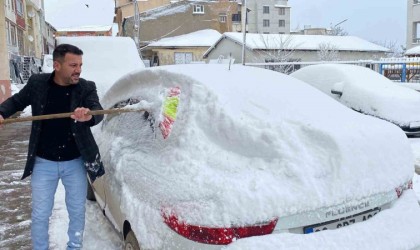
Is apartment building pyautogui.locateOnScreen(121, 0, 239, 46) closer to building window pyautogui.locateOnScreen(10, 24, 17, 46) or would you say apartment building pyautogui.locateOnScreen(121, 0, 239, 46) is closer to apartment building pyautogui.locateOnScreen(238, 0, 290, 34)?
building window pyautogui.locateOnScreen(10, 24, 17, 46)

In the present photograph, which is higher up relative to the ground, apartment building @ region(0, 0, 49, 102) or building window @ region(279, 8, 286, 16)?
building window @ region(279, 8, 286, 16)

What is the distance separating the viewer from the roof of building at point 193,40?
3731 cm

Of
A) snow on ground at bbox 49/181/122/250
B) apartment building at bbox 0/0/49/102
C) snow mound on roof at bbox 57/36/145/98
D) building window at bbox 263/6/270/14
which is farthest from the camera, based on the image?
building window at bbox 263/6/270/14

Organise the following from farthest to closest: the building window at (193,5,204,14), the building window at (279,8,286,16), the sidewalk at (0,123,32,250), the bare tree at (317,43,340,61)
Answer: the building window at (279,8,286,16), the building window at (193,5,204,14), the bare tree at (317,43,340,61), the sidewalk at (0,123,32,250)

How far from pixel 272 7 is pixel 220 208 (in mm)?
80294

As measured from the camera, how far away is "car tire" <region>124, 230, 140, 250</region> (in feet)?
9.58

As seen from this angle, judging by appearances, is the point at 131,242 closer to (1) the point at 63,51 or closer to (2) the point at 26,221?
(1) the point at 63,51

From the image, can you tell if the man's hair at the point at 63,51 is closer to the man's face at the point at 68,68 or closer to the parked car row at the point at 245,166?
the man's face at the point at 68,68

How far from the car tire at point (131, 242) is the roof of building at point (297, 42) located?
27.1 metres

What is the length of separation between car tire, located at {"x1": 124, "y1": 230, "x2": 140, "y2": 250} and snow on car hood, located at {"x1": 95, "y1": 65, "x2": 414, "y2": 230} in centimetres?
20

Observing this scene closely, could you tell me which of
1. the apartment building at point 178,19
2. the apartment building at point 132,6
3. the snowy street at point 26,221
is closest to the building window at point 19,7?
the apartment building at point 178,19

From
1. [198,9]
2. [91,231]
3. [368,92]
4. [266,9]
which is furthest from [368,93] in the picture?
[266,9]

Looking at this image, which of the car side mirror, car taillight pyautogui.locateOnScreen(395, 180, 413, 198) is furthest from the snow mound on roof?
car taillight pyautogui.locateOnScreen(395, 180, 413, 198)

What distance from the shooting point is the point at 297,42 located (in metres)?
32.2
